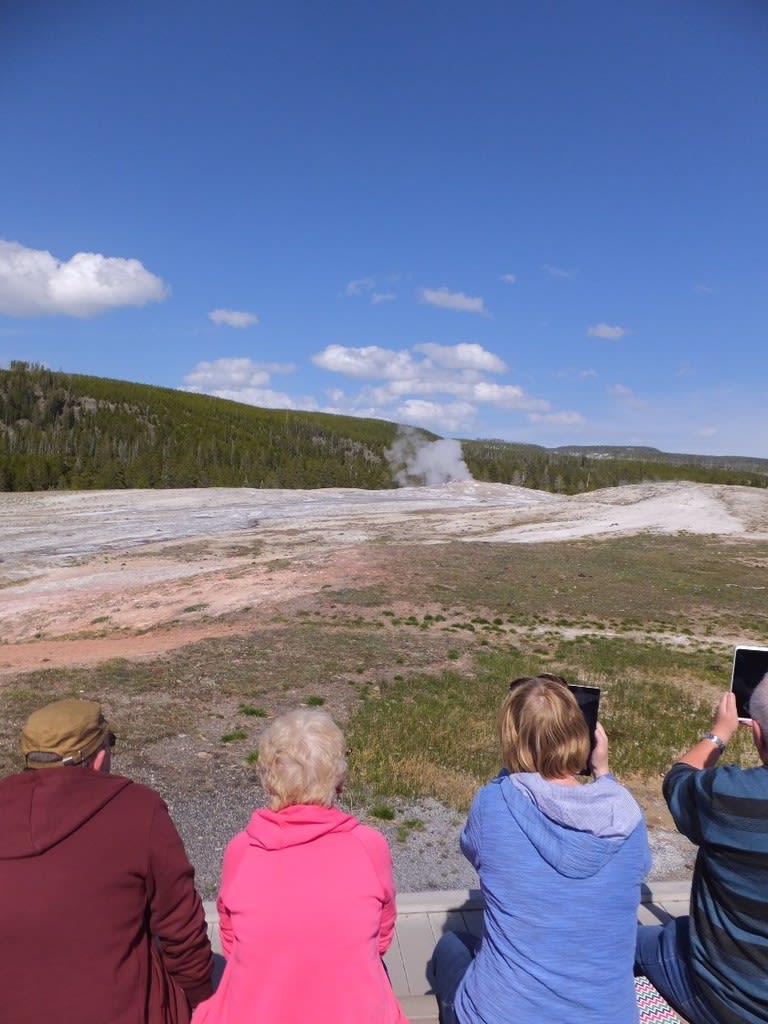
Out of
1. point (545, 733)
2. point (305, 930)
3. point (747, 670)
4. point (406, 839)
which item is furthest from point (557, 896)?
point (406, 839)

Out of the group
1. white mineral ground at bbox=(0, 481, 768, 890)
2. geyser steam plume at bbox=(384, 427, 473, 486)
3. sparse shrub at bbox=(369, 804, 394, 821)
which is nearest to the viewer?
sparse shrub at bbox=(369, 804, 394, 821)

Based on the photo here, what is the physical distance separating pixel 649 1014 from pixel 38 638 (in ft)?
48.8

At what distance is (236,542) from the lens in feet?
94.8

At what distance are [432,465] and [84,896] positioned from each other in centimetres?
10002

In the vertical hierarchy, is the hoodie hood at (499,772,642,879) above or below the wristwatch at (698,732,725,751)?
below

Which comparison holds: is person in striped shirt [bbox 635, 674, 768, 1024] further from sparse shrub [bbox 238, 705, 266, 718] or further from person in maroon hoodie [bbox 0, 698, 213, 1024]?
sparse shrub [bbox 238, 705, 266, 718]

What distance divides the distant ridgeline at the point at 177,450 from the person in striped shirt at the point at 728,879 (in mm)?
81305

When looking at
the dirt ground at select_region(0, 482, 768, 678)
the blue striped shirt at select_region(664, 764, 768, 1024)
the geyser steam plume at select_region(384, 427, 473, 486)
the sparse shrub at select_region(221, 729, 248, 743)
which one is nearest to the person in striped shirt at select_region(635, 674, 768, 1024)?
→ the blue striped shirt at select_region(664, 764, 768, 1024)

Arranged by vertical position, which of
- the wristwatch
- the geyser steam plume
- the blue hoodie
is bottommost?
the blue hoodie

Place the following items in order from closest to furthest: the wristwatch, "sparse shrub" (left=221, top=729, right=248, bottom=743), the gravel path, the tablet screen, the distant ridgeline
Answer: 1. the wristwatch
2. the tablet screen
3. the gravel path
4. "sparse shrub" (left=221, top=729, right=248, bottom=743)
5. the distant ridgeline

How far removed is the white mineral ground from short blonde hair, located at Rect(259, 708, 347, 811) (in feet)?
10.6

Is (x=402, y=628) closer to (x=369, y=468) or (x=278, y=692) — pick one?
(x=278, y=692)

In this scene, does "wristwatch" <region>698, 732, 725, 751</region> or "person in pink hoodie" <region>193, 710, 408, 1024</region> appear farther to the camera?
"wristwatch" <region>698, 732, 725, 751</region>

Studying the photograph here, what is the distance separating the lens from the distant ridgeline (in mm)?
84562
